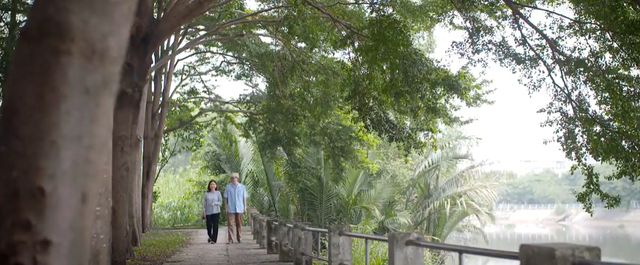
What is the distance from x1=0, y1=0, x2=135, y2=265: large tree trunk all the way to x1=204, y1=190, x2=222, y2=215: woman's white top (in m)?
13.7

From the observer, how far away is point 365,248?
1034 cm

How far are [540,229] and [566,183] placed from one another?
1351cm

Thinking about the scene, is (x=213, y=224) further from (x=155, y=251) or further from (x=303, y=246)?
(x=303, y=246)

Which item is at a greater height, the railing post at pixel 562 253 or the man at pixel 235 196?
the man at pixel 235 196

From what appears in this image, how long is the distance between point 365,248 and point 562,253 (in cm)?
579

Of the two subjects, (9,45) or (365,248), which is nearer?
(365,248)

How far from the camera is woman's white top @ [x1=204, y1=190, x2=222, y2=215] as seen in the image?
59.9ft

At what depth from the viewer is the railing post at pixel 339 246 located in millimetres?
10719

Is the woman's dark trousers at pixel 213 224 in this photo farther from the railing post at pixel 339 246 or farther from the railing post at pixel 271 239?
the railing post at pixel 339 246

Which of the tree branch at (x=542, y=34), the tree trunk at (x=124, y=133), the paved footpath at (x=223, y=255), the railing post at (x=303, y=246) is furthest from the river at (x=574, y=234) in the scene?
the tree trunk at (x=124, y=133)

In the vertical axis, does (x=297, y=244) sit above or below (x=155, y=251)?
above

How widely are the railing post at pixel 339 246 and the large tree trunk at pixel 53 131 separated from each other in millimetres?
6407

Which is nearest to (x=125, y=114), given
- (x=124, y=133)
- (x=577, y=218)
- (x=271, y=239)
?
(x=124, y=133)

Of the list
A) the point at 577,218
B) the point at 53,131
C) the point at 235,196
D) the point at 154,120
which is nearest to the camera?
the point at 53,131
